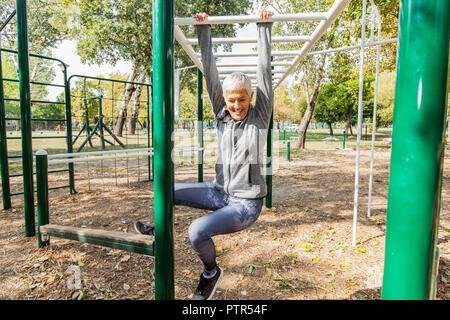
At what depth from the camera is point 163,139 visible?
1358 mm

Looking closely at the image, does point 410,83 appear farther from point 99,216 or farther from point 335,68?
point 335,68

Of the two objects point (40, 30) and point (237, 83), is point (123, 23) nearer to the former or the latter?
point (40, 30)

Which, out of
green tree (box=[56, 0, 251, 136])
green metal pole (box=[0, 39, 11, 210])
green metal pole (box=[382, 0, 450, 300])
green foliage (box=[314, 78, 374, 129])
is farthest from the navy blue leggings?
green foliage (box=[314, 78, 374, 129])

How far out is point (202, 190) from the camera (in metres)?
1.88

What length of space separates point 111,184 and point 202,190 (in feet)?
16.8

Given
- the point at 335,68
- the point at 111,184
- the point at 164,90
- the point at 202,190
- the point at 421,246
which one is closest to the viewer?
the point at 421,246

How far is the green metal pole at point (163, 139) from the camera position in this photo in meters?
1.31

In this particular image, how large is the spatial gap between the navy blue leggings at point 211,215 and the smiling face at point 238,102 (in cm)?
53

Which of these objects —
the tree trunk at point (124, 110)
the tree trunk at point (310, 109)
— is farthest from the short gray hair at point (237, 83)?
the tree trunk at point (310, 109)

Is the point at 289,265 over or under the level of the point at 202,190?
under

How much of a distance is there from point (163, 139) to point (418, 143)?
104 cm

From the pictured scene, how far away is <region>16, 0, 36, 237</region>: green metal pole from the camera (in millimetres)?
3121
